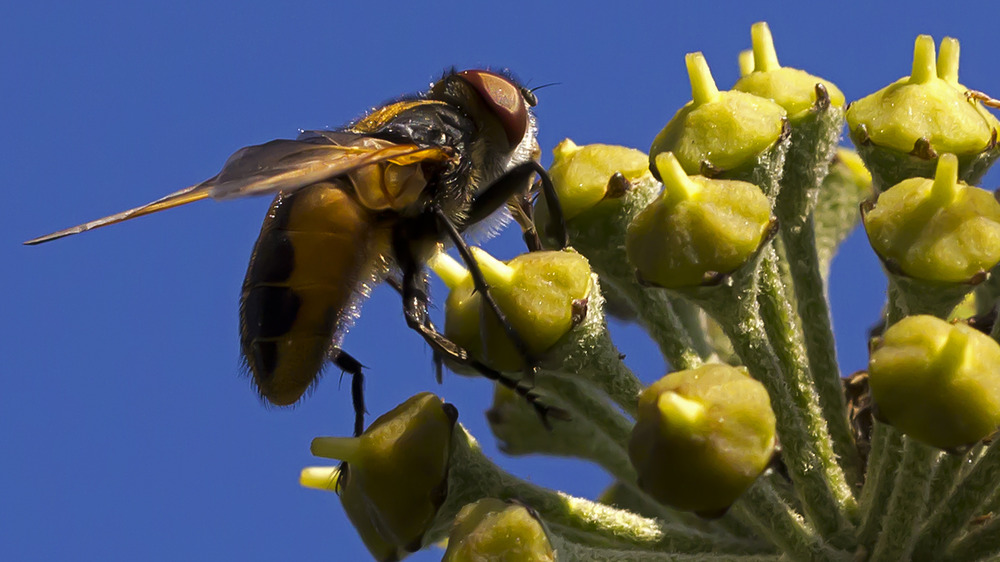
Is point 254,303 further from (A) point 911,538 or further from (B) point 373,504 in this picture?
(A) point 911,538

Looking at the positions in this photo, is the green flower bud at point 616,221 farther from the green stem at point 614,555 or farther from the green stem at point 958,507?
the green stem at point 958,507

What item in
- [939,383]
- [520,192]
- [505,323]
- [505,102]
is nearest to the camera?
[939,383]

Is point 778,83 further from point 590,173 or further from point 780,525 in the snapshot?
point 780,525

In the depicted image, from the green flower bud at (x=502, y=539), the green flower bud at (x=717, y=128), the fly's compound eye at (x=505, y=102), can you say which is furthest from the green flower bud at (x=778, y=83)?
the green flower bud at (x=502, y=539)

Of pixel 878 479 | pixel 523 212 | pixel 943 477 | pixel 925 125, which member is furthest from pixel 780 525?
pixel 523 212

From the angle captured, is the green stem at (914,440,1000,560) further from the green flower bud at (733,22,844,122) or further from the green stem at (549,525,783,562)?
the green flower bud at (733,22,844,122)
